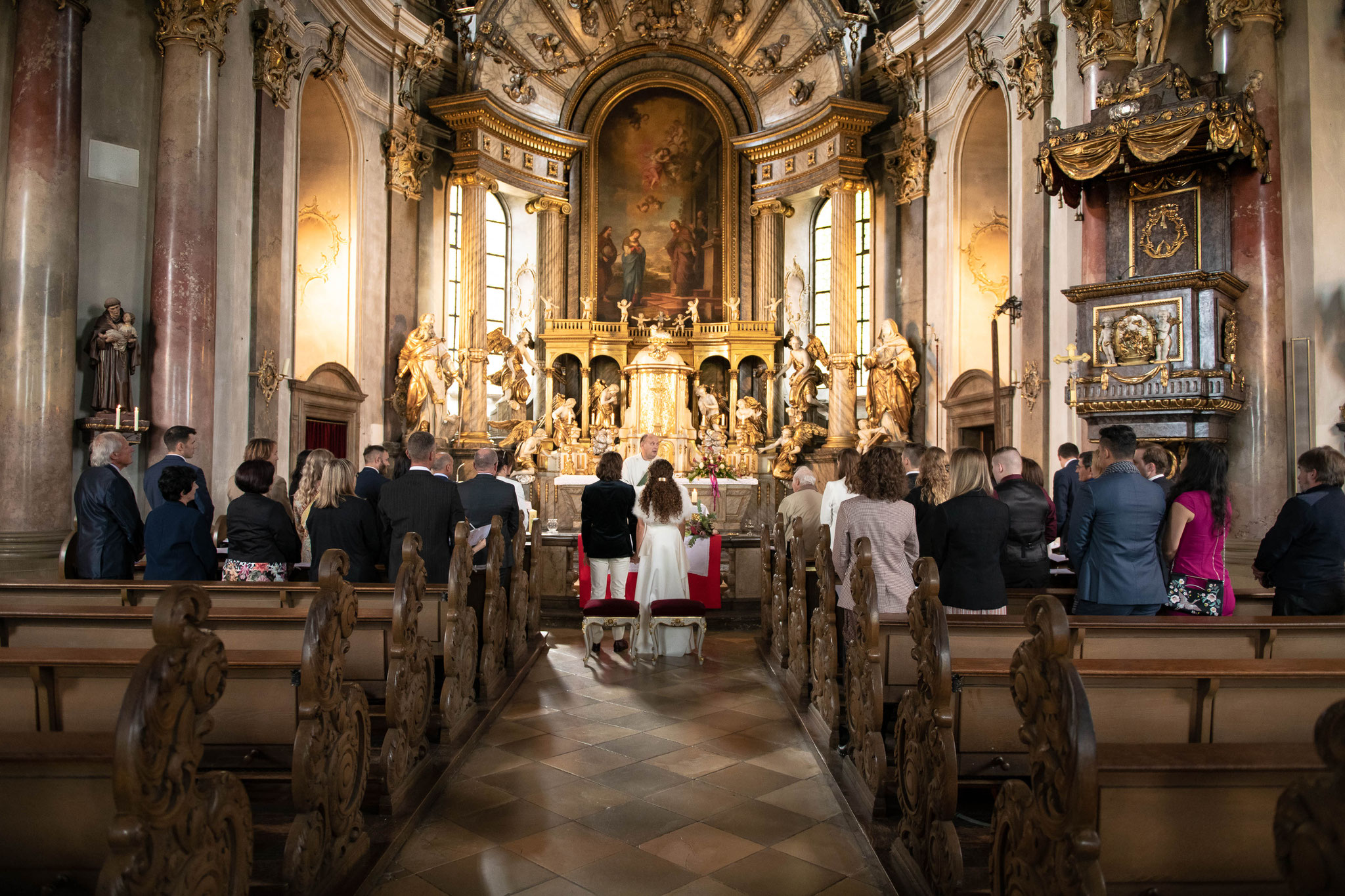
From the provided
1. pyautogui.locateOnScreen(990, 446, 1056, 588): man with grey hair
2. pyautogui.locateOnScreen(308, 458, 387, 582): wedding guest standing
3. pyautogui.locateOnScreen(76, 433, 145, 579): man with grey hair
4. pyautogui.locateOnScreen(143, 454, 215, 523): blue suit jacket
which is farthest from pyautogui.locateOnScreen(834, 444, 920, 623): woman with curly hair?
pyautogui.locateOnScreen(76, 433, 145, 579): man with grey hair

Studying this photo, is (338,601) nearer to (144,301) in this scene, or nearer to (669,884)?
(669,884)

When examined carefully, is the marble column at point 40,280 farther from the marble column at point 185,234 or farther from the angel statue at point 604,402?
the angel statue at point 604,402

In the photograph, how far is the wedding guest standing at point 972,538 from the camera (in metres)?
3.99

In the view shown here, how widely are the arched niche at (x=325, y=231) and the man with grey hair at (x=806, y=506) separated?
805cm

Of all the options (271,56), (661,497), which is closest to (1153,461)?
(661,497)

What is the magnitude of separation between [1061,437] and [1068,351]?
181 centimetres

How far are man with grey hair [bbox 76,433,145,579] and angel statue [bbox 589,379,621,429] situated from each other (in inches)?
437

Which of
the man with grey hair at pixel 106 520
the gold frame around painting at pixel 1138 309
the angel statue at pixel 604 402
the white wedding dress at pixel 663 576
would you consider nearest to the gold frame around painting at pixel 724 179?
the angel statue at pixel 604 402

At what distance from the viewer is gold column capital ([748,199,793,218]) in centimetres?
1702

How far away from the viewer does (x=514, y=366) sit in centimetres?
1581

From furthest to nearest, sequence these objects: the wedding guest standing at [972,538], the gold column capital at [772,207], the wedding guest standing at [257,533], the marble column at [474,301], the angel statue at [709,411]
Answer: the gold column capital at [772,207], the angel statue at [709,411], the marble column at [474,301], the wedding guest standing at [257,533], the wedding guest standing at [972,538]

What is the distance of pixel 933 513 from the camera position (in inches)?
161

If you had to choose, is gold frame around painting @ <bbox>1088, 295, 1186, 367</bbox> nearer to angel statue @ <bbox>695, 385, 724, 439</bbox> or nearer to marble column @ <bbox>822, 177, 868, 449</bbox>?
marble column @ <bbox>822, 177, 868, 449</bbox>

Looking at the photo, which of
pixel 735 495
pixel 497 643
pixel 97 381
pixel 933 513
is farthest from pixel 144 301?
pixel 933 513
